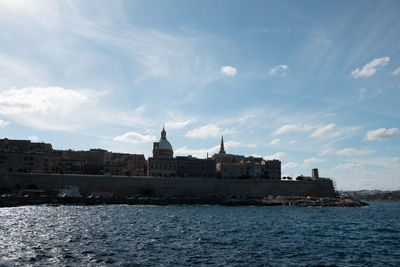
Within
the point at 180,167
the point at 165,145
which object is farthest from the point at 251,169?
the point at 165,145

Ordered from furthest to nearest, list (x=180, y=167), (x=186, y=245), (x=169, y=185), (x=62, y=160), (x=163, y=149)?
(x=163, y=149) < (x=62, y=160) < (x=180, y=167) < (x=169, y=185) < (x=186, y=245)

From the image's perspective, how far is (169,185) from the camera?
87.5 metres

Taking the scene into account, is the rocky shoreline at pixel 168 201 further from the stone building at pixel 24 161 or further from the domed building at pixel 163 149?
the domed building at pixel 163 149

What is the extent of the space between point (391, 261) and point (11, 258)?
2142 centimetres

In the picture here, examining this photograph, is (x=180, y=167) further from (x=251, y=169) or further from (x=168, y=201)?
(x=168, y=201)

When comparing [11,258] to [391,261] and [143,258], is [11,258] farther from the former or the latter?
[391,261]

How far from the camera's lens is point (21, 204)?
6050cm

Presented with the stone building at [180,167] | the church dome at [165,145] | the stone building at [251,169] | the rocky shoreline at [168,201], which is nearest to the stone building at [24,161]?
the rocky shoreline at [168,201]

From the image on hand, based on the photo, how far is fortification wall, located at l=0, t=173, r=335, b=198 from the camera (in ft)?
256

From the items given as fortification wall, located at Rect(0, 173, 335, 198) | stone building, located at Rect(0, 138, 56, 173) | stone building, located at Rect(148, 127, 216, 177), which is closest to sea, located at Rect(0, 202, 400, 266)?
fortification wall, located at Rect(0, 173, 335, 198)

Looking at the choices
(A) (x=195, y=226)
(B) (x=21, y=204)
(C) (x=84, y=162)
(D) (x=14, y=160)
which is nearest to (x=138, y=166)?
(C) (x=84, y=162)

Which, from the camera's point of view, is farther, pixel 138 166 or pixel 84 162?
pixel 138 166

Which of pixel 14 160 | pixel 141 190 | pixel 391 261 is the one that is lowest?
pixel 391 261

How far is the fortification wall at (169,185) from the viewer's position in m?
78.1
